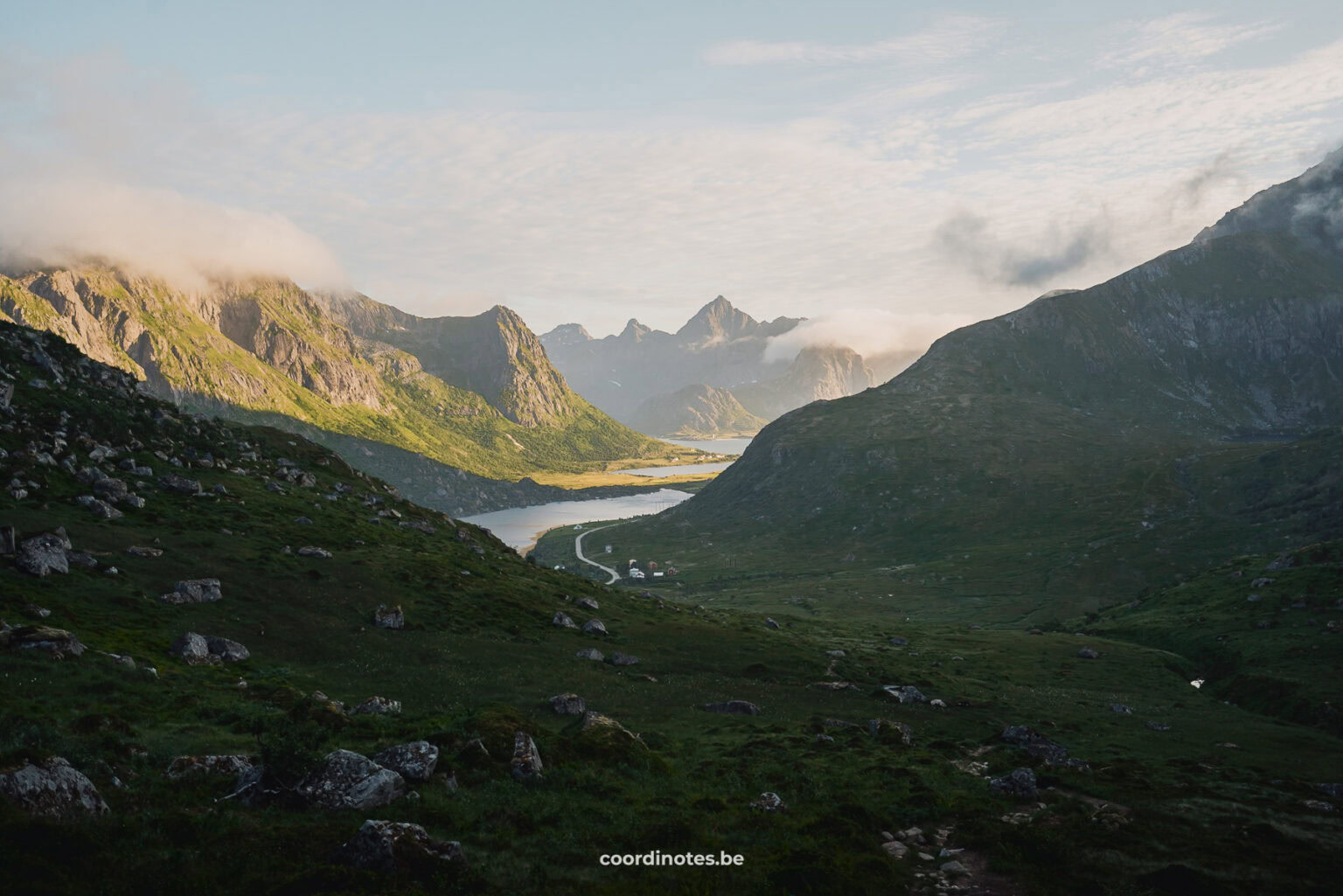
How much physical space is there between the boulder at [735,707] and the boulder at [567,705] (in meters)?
13.2

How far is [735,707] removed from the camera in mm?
62656

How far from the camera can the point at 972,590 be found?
634 ft

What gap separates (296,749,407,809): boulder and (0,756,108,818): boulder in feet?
21.7

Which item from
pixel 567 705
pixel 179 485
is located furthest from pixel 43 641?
pixel 179 485

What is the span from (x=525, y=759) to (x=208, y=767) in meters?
14.0

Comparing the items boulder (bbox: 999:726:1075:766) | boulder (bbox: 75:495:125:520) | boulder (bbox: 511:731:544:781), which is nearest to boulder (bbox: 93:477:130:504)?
boulder (bbox: 75:495:125:520)

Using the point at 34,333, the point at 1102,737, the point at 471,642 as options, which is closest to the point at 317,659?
the point at 471,642

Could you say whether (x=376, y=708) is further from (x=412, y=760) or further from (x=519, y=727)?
(x=412, y=760)

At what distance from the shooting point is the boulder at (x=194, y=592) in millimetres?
58031

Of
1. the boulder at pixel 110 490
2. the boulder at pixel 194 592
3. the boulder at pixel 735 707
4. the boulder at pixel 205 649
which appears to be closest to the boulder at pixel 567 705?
the boulder at pixel 735 707

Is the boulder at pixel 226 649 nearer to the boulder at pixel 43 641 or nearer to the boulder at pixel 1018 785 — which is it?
the boulder at pixel 43 641

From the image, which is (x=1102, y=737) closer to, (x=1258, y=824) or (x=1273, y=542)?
(x=1258, y=824)

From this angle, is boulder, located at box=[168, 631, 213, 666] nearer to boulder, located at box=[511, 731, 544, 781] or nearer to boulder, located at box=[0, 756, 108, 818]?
boulder, located at box=[511, 731, 544, 781]

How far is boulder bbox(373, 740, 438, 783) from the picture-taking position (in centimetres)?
3183
